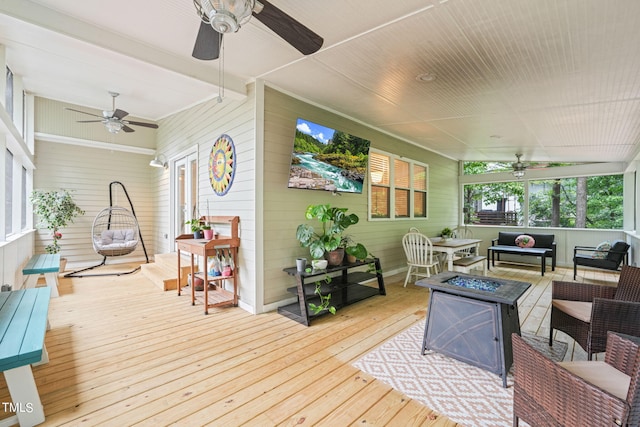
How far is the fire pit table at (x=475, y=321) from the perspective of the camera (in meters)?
2.24

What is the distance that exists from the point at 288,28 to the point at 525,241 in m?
7.77

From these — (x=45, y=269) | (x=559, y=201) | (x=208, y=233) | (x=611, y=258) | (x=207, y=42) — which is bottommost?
(x=611, y=258)

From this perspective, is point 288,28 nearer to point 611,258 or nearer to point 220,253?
point 220,253

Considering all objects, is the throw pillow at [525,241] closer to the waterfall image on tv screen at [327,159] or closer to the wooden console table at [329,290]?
the wooden console table at [329,290]

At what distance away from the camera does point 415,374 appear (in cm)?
237

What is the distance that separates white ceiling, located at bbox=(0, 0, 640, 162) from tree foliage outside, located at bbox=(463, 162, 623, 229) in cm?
269

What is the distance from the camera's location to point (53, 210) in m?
5.59

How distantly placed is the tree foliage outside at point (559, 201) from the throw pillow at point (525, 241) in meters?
0.98

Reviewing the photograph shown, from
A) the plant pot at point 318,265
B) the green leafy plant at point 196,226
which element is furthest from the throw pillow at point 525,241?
the green leafy plant at point 196,226

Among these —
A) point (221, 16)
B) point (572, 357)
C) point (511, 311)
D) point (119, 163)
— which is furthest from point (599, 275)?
point (119, 163)

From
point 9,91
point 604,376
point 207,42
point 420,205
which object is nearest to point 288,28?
point 207,42

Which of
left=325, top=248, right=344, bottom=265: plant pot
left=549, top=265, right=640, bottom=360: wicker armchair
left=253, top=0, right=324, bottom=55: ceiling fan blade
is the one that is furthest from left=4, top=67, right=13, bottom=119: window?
left=549, top=265, right=640, bottom=360: wicker armchair

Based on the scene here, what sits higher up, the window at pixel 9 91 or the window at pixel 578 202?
the window at pixel 9 91

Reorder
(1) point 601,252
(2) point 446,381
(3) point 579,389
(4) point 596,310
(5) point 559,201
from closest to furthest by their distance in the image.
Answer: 1. (3) point 579,389
2. (4) point 596,310
3. (2) point 446,381
4. (1) point 601,252
5. (5) point 559,201
